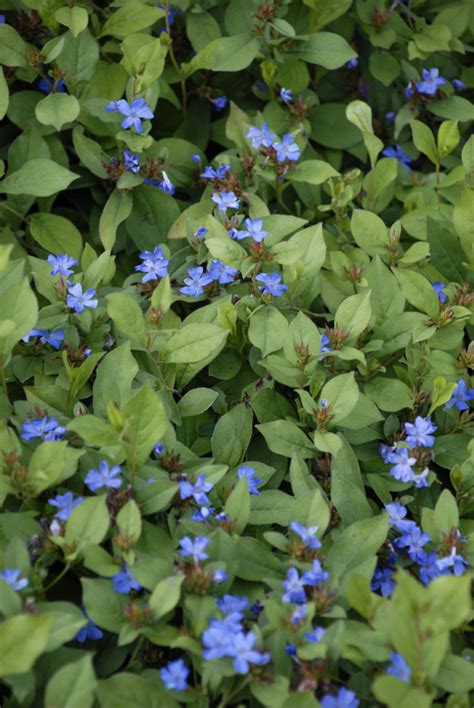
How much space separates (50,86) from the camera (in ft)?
8.59

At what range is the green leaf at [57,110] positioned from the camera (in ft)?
8.02

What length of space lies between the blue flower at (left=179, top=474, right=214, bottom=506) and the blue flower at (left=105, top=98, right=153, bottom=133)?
1082mm

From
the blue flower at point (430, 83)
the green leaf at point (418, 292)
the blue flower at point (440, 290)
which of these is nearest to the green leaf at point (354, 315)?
the green leaf at point (418, 292)

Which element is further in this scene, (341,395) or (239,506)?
(341,395)

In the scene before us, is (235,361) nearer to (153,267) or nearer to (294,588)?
(153,267)

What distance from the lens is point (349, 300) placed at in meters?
2.21

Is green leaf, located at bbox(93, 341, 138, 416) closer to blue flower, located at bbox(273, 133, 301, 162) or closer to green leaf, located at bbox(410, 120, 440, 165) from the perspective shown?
blue flower, located at bbox(273, 133, 301, 162)

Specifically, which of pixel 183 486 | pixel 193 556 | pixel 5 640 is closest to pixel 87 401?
pixel 183 486

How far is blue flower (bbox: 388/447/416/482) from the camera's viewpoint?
204 cm

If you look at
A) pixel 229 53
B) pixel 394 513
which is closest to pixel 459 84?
pixel 229 53

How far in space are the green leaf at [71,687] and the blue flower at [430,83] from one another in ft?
7.07

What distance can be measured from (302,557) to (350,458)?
0.34m

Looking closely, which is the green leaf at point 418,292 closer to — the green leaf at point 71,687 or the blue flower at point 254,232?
the blue flower at point 254,232

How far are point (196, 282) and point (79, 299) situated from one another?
0.33 meters
